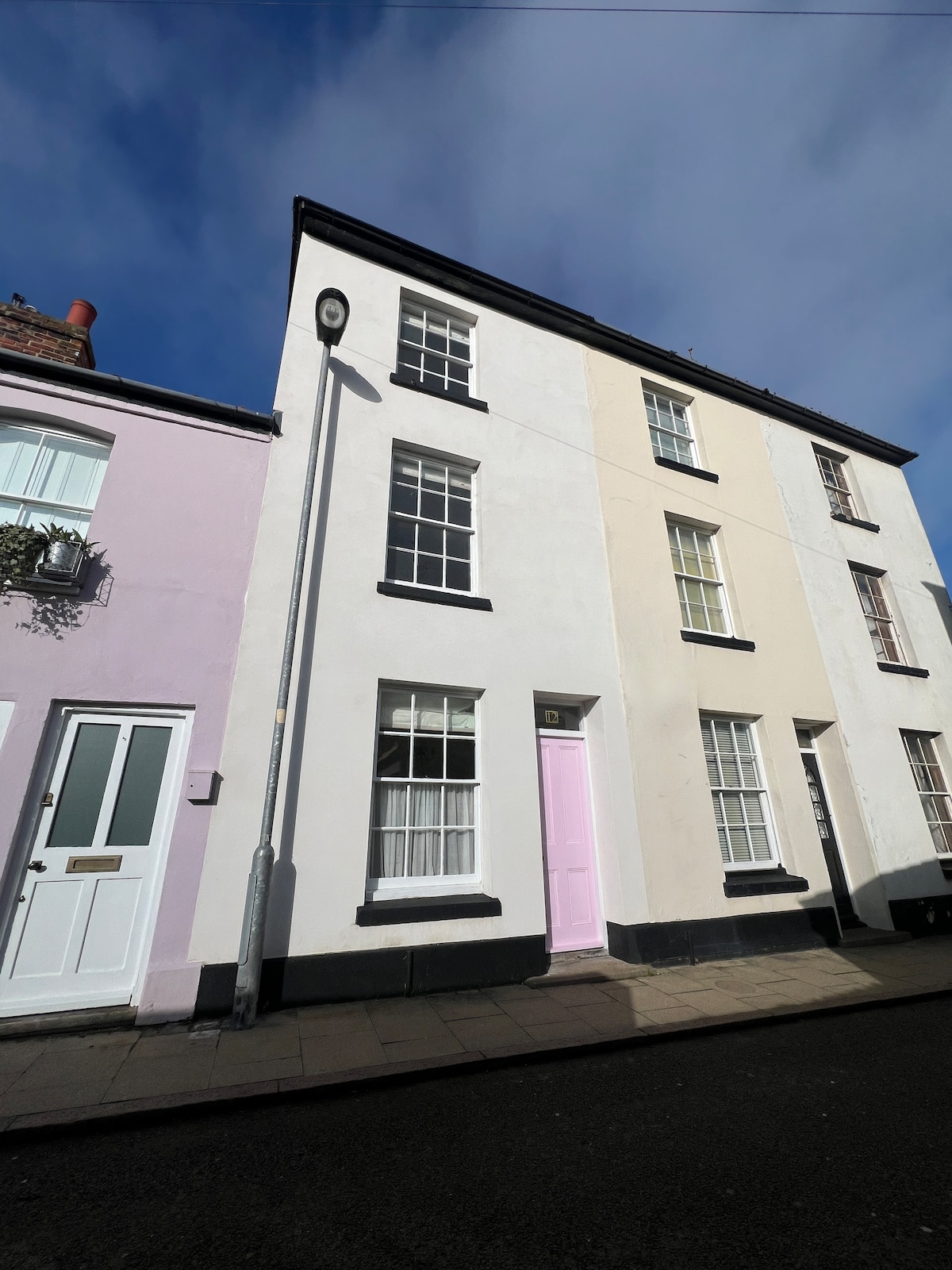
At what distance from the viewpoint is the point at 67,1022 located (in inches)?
173

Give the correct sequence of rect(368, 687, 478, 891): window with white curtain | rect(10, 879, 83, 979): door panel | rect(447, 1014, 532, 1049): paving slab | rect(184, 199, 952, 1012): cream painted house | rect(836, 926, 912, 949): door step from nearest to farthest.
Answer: rect(447, 1014, 532, 1049): paving slab < rect(10, 879, 83, 979): door panel < rect(184, 199, 952, 1012): cream painted house < rect(368, 687, 478, 891): window with white curtain < rect(836, 926, 912, 949): door step

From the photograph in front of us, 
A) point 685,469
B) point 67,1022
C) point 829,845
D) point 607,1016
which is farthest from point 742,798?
point 67,1022

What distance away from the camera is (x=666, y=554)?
853cm

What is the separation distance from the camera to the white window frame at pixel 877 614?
10.4 m

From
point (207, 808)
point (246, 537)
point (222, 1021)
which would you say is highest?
point (246, 537)

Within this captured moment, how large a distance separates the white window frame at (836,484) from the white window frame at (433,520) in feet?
26.9

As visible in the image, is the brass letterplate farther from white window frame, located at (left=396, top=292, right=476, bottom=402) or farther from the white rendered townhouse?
white window frame, located at (left=396, top=292, right=476, bottom=402)

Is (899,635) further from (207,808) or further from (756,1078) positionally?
(207,808)

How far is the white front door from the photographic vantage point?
14.9 feet

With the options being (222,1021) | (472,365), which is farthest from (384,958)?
(472,365)

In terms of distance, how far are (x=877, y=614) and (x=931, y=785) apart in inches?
127

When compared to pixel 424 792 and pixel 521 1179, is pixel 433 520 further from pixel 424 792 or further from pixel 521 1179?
pixel 521 1179

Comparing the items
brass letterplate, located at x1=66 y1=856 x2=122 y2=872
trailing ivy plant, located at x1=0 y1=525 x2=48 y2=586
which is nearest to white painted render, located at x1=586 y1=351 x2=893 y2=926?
brass letterplate, located at x1=66 y1=856 x2=122 y2=872

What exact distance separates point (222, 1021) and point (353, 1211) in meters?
2.64
